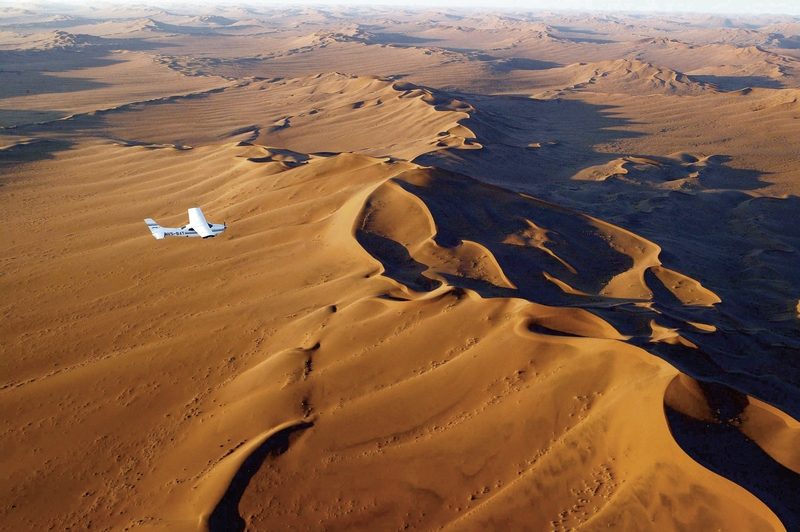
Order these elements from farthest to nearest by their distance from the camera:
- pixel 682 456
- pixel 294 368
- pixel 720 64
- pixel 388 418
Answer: pixel 720 64 < pixel 294 368 < pixel 388 418 < pixel 682 456

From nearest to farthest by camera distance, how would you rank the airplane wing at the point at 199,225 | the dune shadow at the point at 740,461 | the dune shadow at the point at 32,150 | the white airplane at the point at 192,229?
1. the dune shadow at the point at 740,461
2. the airplane wing at the point at 199,225
3. the white airplane at the point at 192,229
4. the dune shadow at the point at 32,150

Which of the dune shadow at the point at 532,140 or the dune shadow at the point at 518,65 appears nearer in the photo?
the dune shadow at the point at 532,140

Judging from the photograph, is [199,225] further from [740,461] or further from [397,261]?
[740,461]

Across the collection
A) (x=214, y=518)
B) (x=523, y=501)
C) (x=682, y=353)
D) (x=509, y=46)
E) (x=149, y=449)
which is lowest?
(x=509, y=46)

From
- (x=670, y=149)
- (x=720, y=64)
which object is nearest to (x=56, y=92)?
(x=670, y=149)

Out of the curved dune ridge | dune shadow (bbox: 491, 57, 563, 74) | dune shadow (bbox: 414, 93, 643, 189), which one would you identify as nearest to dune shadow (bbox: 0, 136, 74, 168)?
the curved dune ridge

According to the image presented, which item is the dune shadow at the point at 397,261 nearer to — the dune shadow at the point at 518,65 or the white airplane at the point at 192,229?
the white airplane at the point at 192,229

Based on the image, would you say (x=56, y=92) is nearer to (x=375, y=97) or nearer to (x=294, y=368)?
(x=375, y=97)

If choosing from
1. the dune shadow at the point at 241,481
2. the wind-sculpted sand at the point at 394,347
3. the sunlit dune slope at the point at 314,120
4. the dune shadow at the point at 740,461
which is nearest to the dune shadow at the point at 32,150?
the wind-sculpted sand at the point at 394,347
